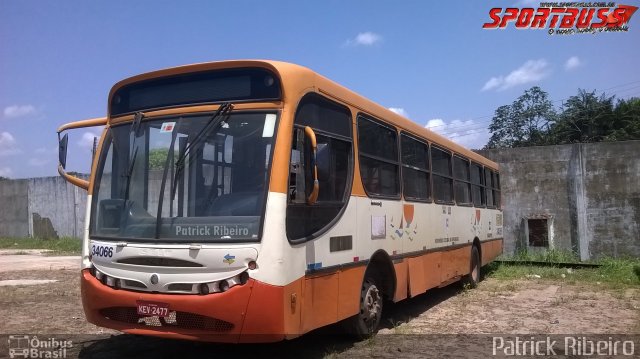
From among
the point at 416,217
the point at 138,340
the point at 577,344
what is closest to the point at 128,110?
the point at 138,340

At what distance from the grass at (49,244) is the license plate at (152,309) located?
60.0ft

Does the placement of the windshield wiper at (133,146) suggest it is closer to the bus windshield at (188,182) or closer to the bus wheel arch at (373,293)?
the bus windshield at (188,182)

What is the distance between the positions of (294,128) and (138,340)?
134 inches

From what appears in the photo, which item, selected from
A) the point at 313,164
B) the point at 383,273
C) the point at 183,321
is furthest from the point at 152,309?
the point at 383,273

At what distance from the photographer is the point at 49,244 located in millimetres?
24266

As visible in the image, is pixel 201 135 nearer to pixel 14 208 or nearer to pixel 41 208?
pixel 41 208

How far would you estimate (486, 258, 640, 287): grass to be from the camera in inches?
489

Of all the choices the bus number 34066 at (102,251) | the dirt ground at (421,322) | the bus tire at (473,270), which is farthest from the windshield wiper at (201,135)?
the bus tire at (473,270)

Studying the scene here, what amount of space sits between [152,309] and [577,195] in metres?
15.7

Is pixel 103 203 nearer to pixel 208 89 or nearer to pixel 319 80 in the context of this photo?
pixel 208 89

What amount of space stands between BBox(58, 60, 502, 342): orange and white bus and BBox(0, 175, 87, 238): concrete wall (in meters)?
21.2

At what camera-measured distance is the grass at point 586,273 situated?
1243 centimetres

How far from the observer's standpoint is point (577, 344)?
6586 millimetres

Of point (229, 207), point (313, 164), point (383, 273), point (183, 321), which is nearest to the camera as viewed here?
point (183, 321)
